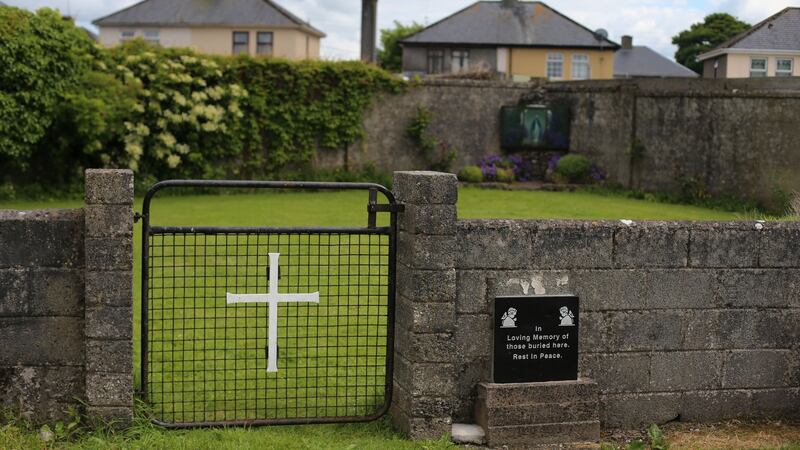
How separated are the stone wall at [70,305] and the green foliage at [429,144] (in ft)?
63.0

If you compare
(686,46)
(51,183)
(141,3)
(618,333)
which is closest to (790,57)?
(51,183)

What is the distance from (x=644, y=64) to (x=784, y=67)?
114 ft

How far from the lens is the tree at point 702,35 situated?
63.9 metres

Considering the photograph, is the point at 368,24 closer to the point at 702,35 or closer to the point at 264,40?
the point at 264,40

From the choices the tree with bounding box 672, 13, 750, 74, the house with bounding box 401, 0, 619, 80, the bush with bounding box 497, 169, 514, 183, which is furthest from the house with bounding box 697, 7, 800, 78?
the tree with bounding box 672, 13, 750, 74

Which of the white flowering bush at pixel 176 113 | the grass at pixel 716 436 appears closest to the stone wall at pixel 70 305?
the grass at pixel 716 436

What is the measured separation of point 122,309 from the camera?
580 cm

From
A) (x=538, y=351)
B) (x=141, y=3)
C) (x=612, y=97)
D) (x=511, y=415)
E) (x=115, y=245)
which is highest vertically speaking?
(x=141, y=3)

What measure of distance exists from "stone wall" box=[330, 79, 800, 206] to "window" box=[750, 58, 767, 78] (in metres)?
4.64

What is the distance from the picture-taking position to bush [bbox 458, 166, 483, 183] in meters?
24.4

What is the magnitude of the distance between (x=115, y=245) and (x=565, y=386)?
117 inches

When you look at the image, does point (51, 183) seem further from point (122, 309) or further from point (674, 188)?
point (122, 309)

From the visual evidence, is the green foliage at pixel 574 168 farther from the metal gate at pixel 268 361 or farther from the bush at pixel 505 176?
the metal gate at pixel 268 361

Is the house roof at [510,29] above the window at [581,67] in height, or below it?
above
